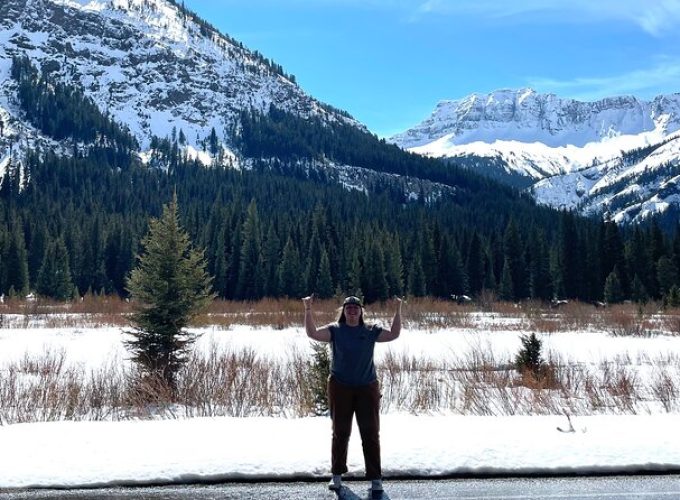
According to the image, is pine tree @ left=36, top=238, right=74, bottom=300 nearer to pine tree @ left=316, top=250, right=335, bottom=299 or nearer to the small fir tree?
pine tree @ left=316, top=250, right=335, bottom=299

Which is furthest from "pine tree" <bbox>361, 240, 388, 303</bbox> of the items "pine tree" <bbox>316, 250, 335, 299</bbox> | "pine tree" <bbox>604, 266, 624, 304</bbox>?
"pine tree" <bbox>604, 266, 624, 304</bbox>

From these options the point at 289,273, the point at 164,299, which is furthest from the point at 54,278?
the point at 164,299

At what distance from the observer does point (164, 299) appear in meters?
Answer: 15.0

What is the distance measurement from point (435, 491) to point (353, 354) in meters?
1.73

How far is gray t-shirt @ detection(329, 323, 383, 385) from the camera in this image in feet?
21.4

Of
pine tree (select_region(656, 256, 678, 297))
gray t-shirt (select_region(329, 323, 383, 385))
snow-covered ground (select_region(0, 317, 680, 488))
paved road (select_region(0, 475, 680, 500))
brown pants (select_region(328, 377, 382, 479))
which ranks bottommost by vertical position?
paved road (select_region(0, 475, 680, 500))

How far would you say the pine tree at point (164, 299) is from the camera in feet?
48.7

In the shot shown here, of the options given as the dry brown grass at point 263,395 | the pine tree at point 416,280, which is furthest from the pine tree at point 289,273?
the dry brown grass at point 263,395

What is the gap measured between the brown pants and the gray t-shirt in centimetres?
9

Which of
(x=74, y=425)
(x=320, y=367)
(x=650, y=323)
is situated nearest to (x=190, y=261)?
(x=320, y=367)

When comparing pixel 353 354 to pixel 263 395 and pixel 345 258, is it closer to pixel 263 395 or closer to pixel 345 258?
pixel 263 395

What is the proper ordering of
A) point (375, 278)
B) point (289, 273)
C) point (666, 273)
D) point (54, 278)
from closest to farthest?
point (666, 273) < point (375, 278) < point (54, 278) < point (289, 273)

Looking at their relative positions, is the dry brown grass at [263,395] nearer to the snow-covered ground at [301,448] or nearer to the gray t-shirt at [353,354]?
the snow-covered ground at [301,448]

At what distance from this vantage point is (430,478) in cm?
704
